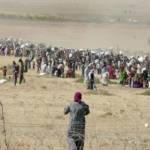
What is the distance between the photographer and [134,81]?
37.8 meters

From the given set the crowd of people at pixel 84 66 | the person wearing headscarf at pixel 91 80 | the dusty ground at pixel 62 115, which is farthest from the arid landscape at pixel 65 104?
the crowd of people at pixel 84 66

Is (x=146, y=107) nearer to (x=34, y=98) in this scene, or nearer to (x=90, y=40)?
(x=34, y=98)

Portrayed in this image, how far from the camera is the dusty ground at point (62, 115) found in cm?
1644

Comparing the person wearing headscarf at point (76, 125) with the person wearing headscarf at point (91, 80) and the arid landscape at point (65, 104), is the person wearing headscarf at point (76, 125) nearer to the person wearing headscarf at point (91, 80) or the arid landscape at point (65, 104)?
the arid landscape at point (65, 104)

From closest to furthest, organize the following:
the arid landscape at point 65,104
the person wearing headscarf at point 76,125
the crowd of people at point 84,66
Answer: the person wearing headscarf at point 76,125 < the arid landscape at point 65,104 < the crowd of people at point 84,66

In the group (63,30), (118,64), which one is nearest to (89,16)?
(63,30)

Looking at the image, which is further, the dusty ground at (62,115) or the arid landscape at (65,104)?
the arid landscape at (65,104)

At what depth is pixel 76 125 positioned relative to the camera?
14.1 m

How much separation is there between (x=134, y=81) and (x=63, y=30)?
55013 mm

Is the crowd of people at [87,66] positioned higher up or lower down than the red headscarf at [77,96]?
lower down

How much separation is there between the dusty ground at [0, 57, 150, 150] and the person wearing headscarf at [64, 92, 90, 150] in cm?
160

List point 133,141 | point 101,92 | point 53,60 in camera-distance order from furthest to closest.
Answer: point 53,60, point 101,92, point 133,141

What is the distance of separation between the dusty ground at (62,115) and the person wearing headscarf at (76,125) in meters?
1.60

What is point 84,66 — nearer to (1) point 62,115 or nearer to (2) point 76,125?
(1) point 62,115
